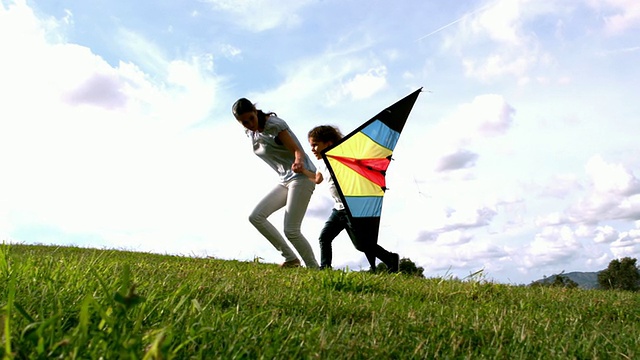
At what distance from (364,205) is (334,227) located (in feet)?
2.58

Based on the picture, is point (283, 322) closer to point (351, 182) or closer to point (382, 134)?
point (351, 182)

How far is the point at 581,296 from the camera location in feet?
19.0

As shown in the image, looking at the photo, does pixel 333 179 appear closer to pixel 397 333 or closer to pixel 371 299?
pixel 371 299

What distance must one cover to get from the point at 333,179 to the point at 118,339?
20.8 ft

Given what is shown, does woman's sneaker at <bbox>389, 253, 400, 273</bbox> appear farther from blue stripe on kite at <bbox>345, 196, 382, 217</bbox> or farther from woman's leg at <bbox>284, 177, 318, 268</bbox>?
woman's leg at <bbox>284, 177, 318, 268</bbox>

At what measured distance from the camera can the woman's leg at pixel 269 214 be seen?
28.1 feet

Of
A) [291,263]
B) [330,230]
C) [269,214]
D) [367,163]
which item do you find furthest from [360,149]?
[291,263]

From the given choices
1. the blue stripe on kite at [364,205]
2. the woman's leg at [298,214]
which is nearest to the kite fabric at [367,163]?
the blue stripe on kite at [364,205]

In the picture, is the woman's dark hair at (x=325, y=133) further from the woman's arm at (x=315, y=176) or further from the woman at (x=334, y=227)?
the woman's arm at (x=315, y=176)

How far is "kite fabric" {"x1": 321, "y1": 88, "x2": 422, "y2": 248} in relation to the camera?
8.16 m

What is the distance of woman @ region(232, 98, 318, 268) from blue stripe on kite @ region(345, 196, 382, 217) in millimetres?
642

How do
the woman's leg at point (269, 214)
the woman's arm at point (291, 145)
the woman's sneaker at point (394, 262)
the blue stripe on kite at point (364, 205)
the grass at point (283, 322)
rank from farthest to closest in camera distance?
the woman's sneaker at point (394, 262), the woman's leg at point (269, 214), the blue stripe on kite at point (364, 205), the woman's arm at point (291, 145), the grass at point (283, 322)

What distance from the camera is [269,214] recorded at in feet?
28.4

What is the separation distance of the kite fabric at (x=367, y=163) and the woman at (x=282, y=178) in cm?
50
